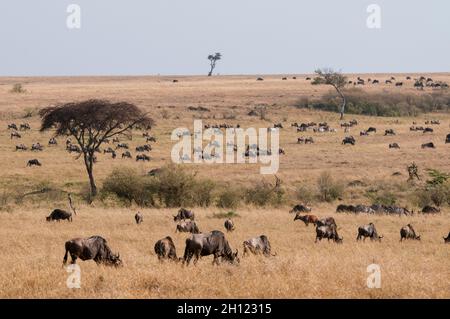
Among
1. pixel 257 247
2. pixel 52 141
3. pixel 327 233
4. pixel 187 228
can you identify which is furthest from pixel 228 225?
pixel 52 141

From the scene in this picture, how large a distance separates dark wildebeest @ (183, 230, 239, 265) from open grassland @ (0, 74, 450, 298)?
335 mm

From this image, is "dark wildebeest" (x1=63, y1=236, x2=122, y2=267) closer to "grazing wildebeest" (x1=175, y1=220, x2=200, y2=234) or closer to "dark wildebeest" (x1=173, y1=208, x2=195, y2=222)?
"grazing wildebeest" (x1=175, y1=220, x2=200, y2=234)

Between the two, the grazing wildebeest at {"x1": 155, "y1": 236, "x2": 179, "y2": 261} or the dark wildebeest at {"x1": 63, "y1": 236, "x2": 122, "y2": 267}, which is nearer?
the dark wildebeest at {"x1": 63, "y1": 236, "x2": 122, "y2": 267}

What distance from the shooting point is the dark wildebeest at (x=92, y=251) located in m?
11.8

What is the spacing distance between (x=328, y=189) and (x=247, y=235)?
1109 cm

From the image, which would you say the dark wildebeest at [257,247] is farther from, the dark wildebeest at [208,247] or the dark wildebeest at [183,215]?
the dark wildebeest at [183,215]

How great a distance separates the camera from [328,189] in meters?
28.9

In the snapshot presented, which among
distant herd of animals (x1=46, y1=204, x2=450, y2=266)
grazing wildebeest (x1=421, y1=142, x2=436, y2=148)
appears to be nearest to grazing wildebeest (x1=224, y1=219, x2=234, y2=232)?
distant herd of animals (x1=46, y1=204, x2=450, y2=266)

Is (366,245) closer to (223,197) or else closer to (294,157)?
(223,197)

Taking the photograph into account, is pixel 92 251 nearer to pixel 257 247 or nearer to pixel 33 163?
pixel 257 247

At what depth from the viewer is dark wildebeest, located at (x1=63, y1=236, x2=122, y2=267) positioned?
11828 mm
